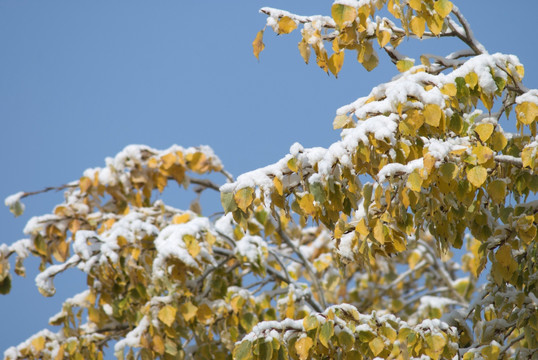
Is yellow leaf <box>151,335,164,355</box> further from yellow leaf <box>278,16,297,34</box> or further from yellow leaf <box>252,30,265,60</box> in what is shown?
yellow leaf <box>278,16,297,34</box>

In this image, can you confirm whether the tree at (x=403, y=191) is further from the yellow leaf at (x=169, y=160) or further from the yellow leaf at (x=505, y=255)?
the yellow leaf at (x=169, y=160)

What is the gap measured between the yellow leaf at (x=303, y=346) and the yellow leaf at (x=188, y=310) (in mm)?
1340

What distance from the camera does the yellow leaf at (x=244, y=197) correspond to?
241 cm

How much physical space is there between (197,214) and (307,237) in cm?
140

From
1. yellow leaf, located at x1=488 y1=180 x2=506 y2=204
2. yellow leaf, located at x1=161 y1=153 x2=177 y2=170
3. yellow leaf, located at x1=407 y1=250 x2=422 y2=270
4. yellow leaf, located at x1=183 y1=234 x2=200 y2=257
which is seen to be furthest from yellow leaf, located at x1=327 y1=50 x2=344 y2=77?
yellow leaf, located at x1=407 y1=250 x2=422 y2=270

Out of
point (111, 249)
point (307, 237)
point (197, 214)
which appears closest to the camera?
point (111, 249)

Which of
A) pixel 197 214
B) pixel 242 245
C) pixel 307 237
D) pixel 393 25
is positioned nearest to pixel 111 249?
pixel 242 245

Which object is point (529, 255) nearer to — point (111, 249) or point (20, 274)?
point (111, 249)

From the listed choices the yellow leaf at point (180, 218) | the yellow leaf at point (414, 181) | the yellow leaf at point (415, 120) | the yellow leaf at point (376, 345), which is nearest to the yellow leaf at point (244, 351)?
the yellow leaf at point (376, 345)

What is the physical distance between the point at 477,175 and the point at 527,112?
318mm

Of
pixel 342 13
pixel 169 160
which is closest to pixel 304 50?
pixel 342 13

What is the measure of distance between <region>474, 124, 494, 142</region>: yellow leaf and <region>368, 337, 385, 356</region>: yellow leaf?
71 centimetres

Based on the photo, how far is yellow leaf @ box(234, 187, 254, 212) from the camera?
241cm

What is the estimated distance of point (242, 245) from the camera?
13.1 feet
